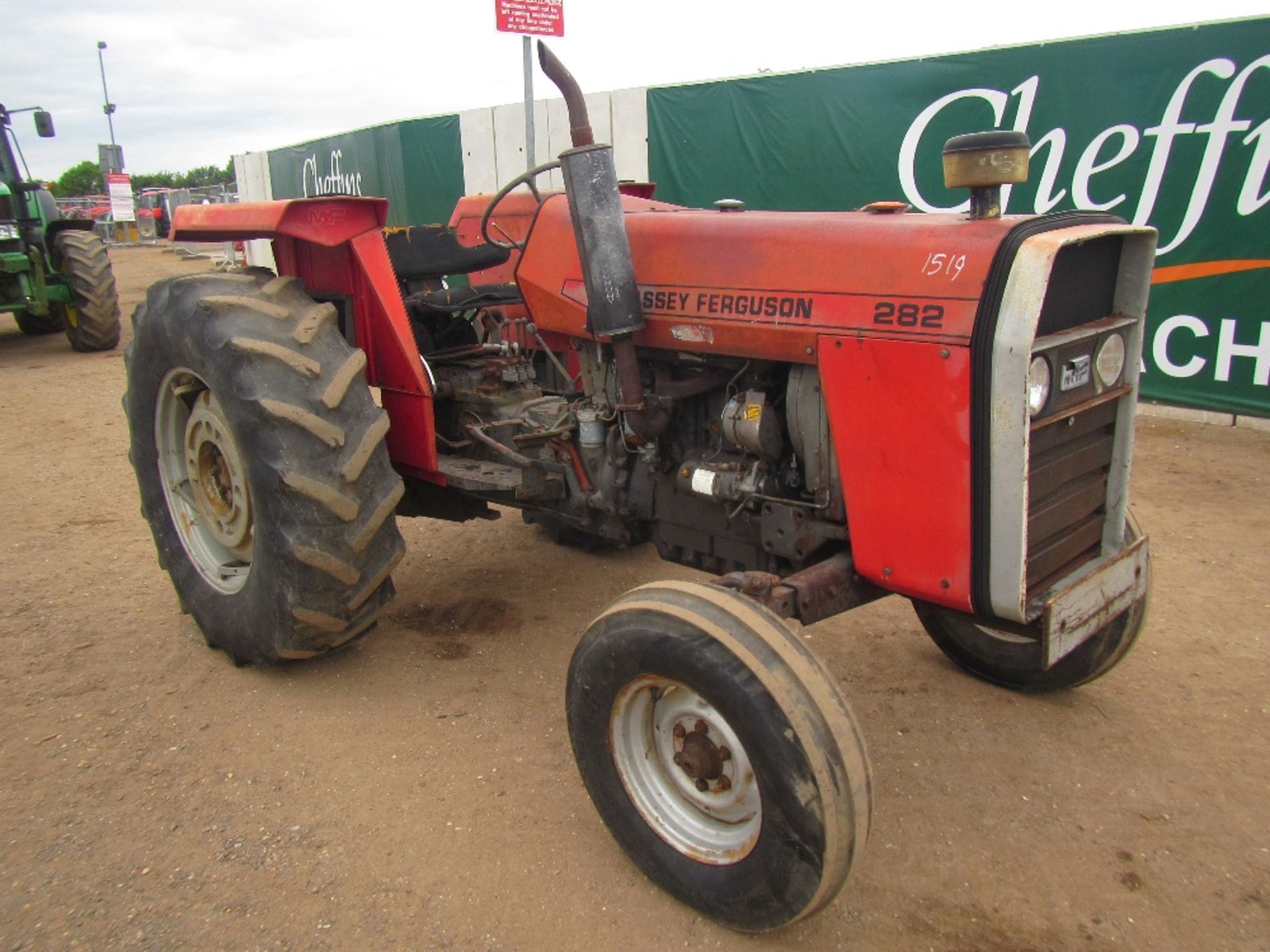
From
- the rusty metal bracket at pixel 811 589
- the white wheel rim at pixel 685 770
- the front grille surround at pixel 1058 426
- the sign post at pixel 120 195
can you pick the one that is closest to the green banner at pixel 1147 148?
the front grille surround at pixel 1058 426

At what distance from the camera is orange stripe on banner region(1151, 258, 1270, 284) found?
6.07 meters

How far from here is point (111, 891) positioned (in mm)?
2379

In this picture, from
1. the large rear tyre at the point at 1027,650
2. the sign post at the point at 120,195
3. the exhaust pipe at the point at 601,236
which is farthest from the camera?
the sign post at the point at 120,195

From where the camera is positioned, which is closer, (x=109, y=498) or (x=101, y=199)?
(x=109, y=498)

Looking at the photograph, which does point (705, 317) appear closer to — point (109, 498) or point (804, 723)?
point (804, 723)

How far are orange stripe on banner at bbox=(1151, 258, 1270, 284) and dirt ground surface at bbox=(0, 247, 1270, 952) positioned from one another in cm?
266

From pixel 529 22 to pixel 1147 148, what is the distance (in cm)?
451

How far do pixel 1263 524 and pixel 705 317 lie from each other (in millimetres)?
3692

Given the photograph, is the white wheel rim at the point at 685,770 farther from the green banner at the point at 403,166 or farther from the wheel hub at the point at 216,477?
the green banner at the point at 403,166

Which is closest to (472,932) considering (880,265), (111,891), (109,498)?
(111,891)

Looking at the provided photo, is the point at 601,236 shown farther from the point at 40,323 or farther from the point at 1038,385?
the point at 40,323

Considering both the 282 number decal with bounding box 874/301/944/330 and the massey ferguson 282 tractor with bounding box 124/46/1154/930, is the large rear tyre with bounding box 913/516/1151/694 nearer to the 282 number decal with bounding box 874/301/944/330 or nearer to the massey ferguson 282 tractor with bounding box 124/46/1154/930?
the massey ferguson 282 tractor with bounding box 124/46/1154/930

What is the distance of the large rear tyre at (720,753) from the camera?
198 cm

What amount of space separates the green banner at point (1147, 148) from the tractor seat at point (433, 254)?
4.53m
